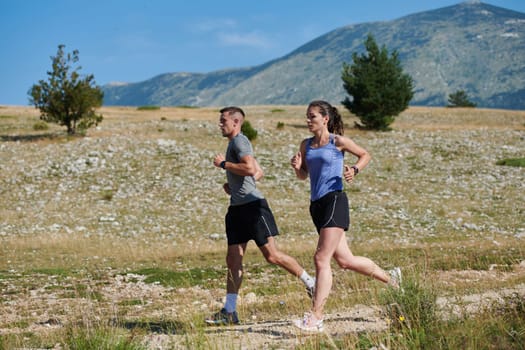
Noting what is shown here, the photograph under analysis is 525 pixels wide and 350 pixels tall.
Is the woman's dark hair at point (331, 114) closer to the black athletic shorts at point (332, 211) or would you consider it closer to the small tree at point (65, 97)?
the black athletic shorts at point (332, 211)

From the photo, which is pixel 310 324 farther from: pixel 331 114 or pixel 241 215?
pixel 331 114

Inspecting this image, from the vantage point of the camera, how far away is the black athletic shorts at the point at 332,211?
6.46 metres

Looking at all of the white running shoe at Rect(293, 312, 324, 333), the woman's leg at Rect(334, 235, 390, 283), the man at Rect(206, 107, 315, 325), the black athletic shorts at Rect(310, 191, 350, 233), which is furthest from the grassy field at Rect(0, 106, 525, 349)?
the black athletic shorts at Rect(310, 191, 350, 233)

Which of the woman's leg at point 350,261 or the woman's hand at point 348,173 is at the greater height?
the woman's hand at point 348,173

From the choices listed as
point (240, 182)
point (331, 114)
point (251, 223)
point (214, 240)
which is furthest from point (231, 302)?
point (214, 240)

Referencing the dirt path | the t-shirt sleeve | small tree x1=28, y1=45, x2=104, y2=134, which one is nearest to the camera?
the dirt path

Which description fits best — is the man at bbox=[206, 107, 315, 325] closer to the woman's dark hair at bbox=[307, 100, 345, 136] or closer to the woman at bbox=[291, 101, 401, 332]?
the woman at bbox=[291, 101, 401, 332]

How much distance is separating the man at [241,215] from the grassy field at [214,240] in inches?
27.2

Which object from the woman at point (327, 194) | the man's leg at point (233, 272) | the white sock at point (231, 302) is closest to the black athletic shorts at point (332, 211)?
the woman at point (327, 194)

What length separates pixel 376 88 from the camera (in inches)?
1660

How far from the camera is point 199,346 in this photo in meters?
5.27

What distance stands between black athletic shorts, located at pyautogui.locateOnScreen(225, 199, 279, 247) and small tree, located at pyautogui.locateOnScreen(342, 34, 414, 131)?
34009mm

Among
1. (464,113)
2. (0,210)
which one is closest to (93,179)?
(0,210)

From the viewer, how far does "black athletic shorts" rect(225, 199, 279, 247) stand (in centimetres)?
728
